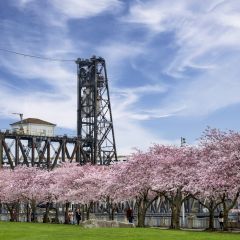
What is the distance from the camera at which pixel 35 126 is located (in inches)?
5792

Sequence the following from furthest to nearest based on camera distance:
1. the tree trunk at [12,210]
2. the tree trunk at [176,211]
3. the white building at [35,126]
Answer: the white building at [35,126], the tree trunk at [12,210], the tree trunk at [176,211]

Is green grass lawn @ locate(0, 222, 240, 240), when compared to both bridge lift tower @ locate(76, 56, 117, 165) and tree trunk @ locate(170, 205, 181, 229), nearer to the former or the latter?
tree trunk @ locate(170, 205, 181, 229)

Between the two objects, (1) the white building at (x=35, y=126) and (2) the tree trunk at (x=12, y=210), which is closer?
(2) the tree trunk at (x=12, y=210)

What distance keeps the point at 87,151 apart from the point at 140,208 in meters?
75.6

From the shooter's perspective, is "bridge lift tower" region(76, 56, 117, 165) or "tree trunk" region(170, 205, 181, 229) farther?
"bridge lift tower" region(76, 56, 117, 165)

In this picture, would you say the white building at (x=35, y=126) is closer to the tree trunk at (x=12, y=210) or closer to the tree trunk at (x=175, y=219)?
the tree trunk at (x=12, y=210)

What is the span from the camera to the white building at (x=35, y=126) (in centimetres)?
14350

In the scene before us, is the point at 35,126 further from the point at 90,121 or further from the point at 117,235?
the point at 117,235

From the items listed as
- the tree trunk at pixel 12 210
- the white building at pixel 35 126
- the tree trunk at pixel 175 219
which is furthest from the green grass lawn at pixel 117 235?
the white building at pixel 35 126

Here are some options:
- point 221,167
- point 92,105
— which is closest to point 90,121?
point 92,105

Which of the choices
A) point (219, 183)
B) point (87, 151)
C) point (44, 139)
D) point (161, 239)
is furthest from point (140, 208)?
point (87, 151)

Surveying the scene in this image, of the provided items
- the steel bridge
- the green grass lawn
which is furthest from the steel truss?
the green grass lawn

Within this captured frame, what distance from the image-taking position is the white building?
143500mm

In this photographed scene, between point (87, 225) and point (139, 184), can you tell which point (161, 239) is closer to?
point (87, 225)
